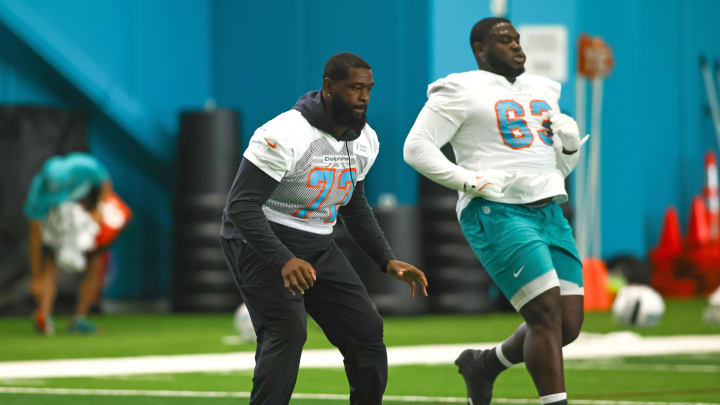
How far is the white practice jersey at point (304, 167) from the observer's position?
15.7ft

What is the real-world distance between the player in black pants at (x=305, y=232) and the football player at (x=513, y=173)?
0.58m

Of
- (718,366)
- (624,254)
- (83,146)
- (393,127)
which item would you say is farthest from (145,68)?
(718,366)

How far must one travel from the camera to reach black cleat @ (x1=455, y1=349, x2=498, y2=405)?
6137 mm

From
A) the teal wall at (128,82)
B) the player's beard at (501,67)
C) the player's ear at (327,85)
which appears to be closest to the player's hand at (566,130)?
the player's beard at (501,67)

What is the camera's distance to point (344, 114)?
4.98 metres

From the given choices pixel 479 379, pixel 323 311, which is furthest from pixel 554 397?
pixel 323 311

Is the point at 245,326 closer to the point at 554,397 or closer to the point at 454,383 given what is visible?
the point at 454,383

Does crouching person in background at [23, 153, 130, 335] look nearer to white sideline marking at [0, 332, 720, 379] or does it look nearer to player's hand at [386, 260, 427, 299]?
white sideline marking at [0, 332, 720, 379]

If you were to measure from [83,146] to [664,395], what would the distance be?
31.4 ft

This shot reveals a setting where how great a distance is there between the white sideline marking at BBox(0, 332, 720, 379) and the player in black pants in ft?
12.4

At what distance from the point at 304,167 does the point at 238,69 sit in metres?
12.1

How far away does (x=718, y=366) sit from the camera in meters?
8.81

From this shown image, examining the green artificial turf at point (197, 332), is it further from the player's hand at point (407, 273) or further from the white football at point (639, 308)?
the player's hand at point (407, 273)

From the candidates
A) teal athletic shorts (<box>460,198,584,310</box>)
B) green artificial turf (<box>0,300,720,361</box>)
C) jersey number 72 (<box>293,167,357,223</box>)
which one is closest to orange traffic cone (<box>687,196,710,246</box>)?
green artificial turf (<box>0,300,720,361</box>)
